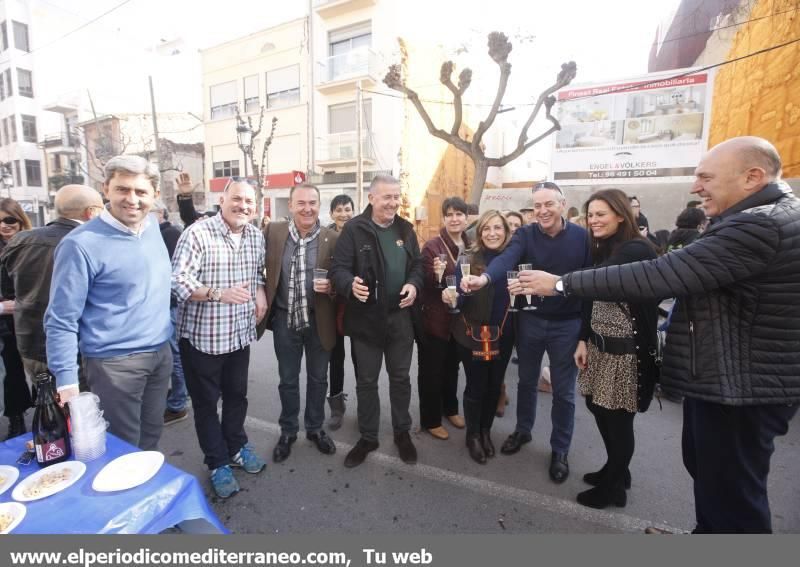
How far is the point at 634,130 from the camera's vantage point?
11531 mm

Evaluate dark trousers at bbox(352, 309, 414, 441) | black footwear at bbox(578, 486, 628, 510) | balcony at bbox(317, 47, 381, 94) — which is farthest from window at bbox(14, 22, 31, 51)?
black footwear at bbox(578, 486, 628, 510)

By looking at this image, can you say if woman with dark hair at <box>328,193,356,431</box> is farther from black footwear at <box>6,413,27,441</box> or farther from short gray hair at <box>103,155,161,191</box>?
black footwear at <box>6,413,27,441</box>

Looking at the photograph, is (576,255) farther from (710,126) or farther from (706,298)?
(710,126)

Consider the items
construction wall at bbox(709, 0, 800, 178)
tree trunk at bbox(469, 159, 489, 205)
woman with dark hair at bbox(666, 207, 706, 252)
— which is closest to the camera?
woman with dark hair at bbox(666, 207, 706, 252)

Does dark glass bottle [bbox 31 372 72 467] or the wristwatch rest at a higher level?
the wristwatch

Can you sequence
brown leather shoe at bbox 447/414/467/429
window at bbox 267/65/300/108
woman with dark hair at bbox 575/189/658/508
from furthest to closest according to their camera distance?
window at bbox 267/65/300/108
brown leather shoe at bbox 447/414/467/429
woman with dark hair at bbox 575/189/658/508

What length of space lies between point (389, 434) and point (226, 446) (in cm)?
132

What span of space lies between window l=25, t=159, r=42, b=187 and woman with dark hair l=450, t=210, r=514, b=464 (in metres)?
38.7

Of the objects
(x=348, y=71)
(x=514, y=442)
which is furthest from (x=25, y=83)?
(x=514, y=442)

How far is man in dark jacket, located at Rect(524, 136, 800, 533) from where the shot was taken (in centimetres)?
154

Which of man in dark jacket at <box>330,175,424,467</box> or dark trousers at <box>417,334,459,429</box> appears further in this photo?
dark trousers at <box>417,334,459,429</box>

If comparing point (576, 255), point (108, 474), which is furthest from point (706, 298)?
point (108, 474)

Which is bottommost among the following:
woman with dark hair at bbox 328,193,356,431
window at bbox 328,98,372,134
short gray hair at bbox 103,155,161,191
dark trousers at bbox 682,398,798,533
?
woman with dark hair at bbox 328,193,356,431

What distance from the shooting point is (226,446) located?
2822mm
